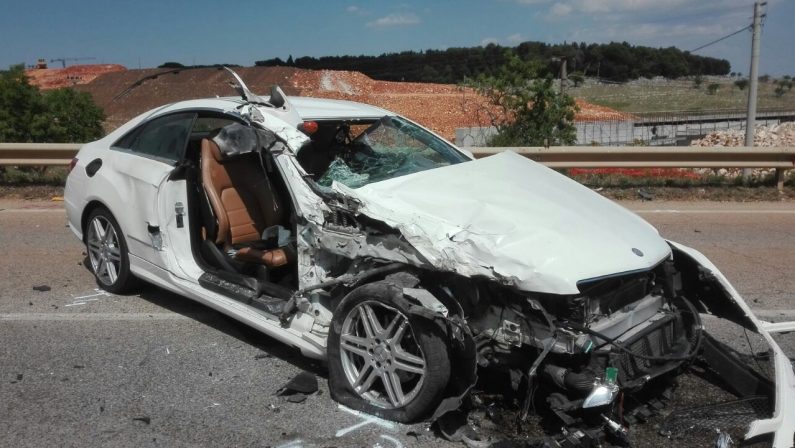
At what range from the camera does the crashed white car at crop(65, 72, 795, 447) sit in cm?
351

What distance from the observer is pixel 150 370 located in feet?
15.0

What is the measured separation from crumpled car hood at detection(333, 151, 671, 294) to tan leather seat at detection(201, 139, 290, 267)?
1.35 metres

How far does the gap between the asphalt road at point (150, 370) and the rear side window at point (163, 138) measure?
125 centimetres

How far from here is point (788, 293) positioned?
6.10 m

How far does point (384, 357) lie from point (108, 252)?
10.4 ft

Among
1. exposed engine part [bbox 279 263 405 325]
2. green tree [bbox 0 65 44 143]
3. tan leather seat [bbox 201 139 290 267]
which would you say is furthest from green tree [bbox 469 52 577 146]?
green tree [bbox 0 65 44 143]

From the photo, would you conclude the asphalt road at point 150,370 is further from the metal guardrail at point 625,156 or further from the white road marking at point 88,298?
the metal guardrail at point 625,156

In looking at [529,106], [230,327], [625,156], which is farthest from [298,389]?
[529,106]

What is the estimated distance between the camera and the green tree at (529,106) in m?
14.2

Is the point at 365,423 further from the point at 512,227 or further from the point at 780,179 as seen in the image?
the point at 780,179

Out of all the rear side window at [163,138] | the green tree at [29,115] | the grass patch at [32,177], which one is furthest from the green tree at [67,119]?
the rear side window at [163,138]

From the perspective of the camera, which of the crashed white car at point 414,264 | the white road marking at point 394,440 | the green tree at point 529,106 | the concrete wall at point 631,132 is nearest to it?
the crashed white car at point 414,264

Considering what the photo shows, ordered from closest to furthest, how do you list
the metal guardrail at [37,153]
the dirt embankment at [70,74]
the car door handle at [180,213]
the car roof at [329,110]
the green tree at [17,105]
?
the car roof at [329,110]
the car door handle at [180,213]
the metal guardrail at [37,153]
the green tree at [17,105]
the dirt embankment at [70,74]

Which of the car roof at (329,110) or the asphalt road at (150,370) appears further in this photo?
the car roof at (329,110)
